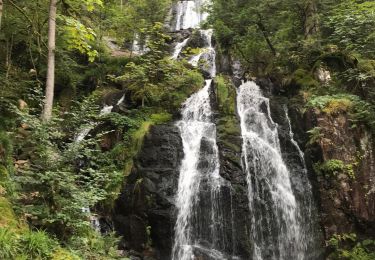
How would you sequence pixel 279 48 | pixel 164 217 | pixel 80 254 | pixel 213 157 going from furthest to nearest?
pixel 279 48
pixel 213 157
pixel 164 217
pixel 80 254

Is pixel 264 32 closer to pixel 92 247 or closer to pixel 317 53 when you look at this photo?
pixel 317 53

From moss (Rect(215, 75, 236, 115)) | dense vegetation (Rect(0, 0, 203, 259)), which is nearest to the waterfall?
moss (Rect(215, 75, 236, 115))

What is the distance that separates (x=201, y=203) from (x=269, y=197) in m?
2.19

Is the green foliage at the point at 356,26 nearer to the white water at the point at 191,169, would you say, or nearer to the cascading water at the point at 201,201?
the white water at the point at 191,169

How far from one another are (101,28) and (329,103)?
10.8m

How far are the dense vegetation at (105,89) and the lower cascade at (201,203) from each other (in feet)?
6.31

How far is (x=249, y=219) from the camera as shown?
10.7m

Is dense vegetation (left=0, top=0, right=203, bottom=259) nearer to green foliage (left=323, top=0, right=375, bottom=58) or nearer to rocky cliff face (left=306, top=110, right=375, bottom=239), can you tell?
rocky cliff face (left=306, top=110, right=375, bottom=239)

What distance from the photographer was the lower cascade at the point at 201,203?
10.2 m

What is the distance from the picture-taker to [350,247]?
33.9ft

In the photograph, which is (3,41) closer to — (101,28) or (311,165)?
(101,28)

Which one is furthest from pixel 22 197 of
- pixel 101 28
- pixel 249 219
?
pixel 101 28

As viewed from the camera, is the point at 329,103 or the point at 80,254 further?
the point at 329,103

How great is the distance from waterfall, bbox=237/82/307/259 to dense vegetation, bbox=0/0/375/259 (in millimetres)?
1275
